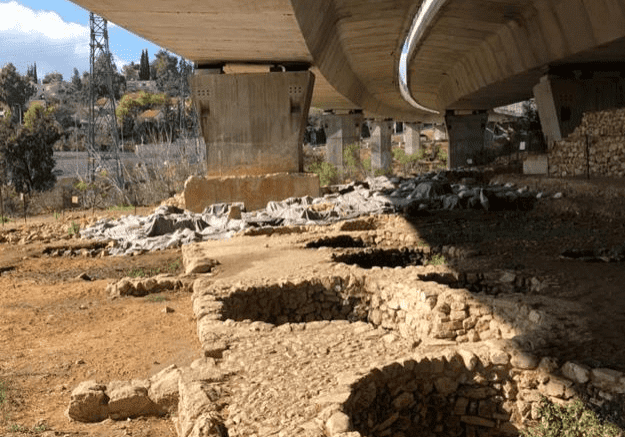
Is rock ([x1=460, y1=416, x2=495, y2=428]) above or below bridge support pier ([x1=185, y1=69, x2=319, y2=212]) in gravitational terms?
below

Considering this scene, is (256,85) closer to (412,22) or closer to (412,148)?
(412,22)

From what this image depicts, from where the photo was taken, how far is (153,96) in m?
74.7

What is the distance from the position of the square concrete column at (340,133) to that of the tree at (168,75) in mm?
52507

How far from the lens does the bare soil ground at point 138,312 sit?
5723 mm

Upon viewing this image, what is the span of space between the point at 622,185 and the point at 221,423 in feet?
43.9

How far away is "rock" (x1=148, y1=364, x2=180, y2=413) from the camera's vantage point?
210 inches

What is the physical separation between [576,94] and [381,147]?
2432 centimetres

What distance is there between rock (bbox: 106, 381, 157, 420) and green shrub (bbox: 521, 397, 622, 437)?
315cm

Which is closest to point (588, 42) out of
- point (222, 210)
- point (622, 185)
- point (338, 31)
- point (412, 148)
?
point (622, 185)

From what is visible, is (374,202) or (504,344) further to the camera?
(374,202)

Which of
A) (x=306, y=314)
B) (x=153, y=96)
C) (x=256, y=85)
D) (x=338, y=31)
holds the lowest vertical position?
(x=306, y=314)

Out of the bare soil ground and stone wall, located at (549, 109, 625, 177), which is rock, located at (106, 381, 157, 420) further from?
stone wall, located at (549, 109, 625, 177)

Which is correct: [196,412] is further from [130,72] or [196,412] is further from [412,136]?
[130,72]

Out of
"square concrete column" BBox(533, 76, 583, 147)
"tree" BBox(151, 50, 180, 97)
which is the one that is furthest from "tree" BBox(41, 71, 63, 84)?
"square concrete column" BBox(533, 76, 583, 147)
